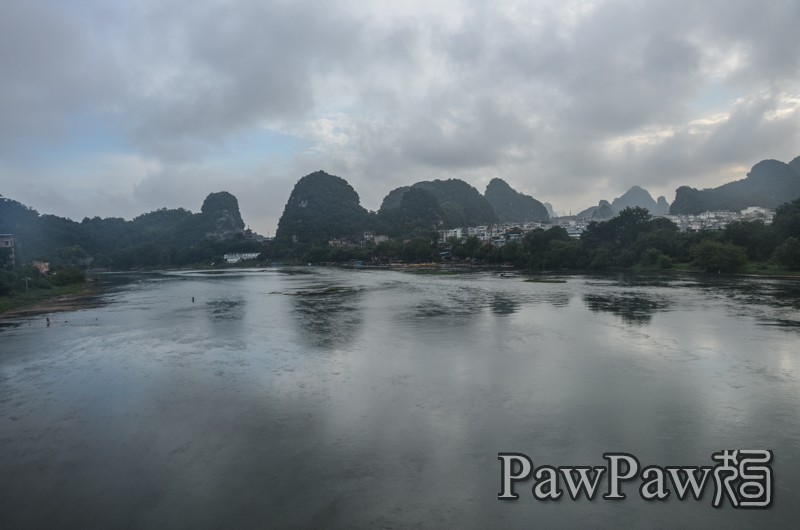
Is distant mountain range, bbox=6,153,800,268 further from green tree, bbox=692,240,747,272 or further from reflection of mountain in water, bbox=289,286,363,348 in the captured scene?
reflection of mountain in water, bbox=289,286,363,348

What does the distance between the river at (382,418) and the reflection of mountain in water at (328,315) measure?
219 mm

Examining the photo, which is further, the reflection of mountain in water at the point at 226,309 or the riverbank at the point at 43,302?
the riverbank at the point at 43,302

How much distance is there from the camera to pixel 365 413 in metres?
8.26

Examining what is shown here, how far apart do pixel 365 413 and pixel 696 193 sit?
423ft

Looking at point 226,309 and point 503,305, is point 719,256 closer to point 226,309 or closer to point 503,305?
point 503,305

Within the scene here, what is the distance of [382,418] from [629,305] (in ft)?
55.4

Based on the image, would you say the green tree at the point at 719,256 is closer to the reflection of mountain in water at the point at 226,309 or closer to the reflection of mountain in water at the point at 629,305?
the reflection of mountain in water at the point at 629,305

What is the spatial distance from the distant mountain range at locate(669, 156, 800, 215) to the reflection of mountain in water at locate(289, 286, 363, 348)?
325ft

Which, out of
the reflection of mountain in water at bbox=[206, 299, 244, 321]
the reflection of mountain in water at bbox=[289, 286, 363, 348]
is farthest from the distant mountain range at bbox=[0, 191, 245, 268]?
the reflection of mountain in water at bbox=[289, 286, 363, 348]

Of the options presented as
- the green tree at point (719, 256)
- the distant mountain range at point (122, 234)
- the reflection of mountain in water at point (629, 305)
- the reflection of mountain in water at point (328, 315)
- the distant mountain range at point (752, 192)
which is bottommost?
the reflection of mountain in water at point (328, 315)

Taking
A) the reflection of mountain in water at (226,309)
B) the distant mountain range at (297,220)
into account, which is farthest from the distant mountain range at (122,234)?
the reflection of mountain in water at (226,309)

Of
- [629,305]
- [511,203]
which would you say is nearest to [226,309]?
[629,305]

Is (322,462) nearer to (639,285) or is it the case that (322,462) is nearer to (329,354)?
→ (329,354)

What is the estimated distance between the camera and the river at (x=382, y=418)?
5305mm
